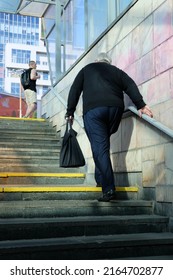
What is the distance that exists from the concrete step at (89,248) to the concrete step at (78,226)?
8 centimetres

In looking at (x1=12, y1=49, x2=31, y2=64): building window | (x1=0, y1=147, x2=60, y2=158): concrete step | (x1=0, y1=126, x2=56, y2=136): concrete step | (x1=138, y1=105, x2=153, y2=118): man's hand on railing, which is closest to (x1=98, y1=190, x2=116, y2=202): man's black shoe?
(x1=138, y1=105, x2=153, y2=118): man's hand on railing

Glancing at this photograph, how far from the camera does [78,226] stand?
334 centimetres

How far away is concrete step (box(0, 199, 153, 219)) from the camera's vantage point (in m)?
3.55

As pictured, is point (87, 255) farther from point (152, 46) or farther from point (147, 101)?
point (152, 46)

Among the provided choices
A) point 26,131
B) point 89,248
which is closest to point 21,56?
point 26,131

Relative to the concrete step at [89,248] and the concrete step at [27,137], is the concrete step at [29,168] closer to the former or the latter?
the concrete step at [27,137]

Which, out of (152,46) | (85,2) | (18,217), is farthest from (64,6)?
(18,217)


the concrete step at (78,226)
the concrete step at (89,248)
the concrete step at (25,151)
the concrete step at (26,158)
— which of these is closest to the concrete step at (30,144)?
the concrete step at (25,151)

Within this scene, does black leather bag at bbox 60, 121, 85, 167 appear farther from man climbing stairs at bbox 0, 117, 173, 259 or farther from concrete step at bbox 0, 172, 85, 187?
concrete step at bbox 0, 172, 85, 187

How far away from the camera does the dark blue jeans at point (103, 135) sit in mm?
3902

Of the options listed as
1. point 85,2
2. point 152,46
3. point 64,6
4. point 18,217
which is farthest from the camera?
point 64,6
